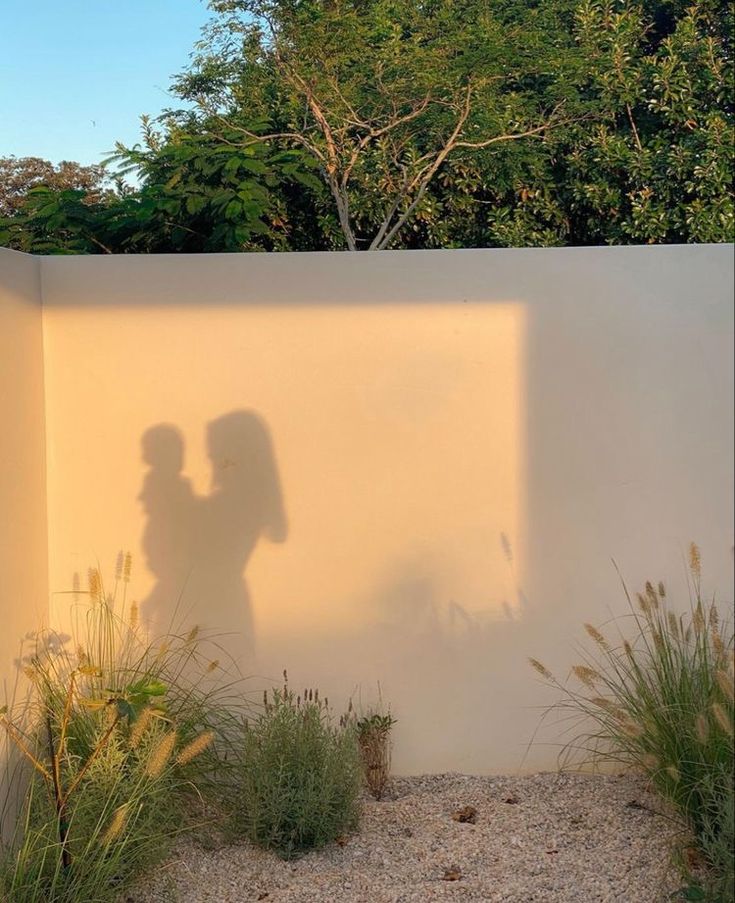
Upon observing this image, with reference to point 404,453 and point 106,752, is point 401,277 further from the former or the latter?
point 106,752

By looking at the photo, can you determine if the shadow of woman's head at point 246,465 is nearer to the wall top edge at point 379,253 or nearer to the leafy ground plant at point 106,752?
the leafy ground plant at point 106,752

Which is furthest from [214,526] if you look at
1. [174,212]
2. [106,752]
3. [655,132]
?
[655,132]

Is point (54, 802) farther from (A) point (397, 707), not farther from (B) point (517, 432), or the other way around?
(B) point (517, 432)

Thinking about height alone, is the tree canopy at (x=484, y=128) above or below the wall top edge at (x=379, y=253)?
above

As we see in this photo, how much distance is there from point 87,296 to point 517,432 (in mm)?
1751

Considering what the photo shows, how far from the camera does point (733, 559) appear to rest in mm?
4125

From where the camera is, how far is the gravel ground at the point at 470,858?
330cm

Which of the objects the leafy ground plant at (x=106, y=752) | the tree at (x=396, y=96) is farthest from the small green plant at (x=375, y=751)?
the tree at (x=396, y=96)

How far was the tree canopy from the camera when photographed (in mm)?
8734

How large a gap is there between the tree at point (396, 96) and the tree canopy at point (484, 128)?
0.02 m

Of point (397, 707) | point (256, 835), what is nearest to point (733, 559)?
point (397, 707)

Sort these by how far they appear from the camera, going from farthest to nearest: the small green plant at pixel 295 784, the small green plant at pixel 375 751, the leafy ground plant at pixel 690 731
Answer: the small green plant at pixel 375 751, the small green plant at pixel 295 784, the leafy ground plant at pixel 690 731

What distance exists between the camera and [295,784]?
353cm

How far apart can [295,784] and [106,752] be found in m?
0.63
